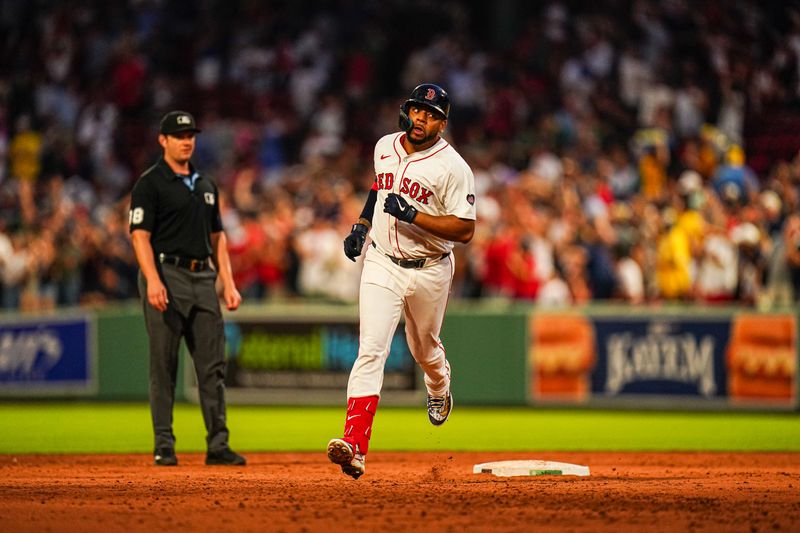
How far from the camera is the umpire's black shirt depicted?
8.91m

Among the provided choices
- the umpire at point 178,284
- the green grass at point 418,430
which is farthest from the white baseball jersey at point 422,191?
the green grass at point 418,430

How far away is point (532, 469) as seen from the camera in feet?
26.7

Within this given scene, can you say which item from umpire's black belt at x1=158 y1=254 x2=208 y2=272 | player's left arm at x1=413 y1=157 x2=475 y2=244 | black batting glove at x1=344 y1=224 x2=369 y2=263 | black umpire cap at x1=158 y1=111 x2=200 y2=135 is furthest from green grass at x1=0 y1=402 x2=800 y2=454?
player's left arm at x1=413 y1=157 x2=475 y2=244

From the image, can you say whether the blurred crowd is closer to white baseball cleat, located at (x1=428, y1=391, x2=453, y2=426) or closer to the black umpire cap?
white baseball cleat, located at (x1=428, y1=391, x2=453, y2=426)

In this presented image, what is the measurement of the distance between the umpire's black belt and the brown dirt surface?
1398 millimetres

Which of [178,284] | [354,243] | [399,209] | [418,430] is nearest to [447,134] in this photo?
[418,430]

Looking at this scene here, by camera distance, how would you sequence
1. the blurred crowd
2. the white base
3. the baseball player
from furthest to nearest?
the blurred crowd → the white base → the baseball player

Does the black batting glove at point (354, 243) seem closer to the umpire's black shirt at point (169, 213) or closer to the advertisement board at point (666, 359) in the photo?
the umpire's black shirt at point (169, 213)

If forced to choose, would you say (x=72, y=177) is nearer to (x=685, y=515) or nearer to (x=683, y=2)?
(x=683, y=2)

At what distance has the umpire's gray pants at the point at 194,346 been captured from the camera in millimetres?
8984

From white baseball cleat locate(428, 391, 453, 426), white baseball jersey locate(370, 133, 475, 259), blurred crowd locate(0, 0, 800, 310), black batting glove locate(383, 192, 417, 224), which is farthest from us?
blurred crowd locate(0, 0, 800, 310)

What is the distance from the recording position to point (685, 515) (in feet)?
20.5

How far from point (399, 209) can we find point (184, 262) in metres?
2.18

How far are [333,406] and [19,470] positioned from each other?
8137 millimetres
